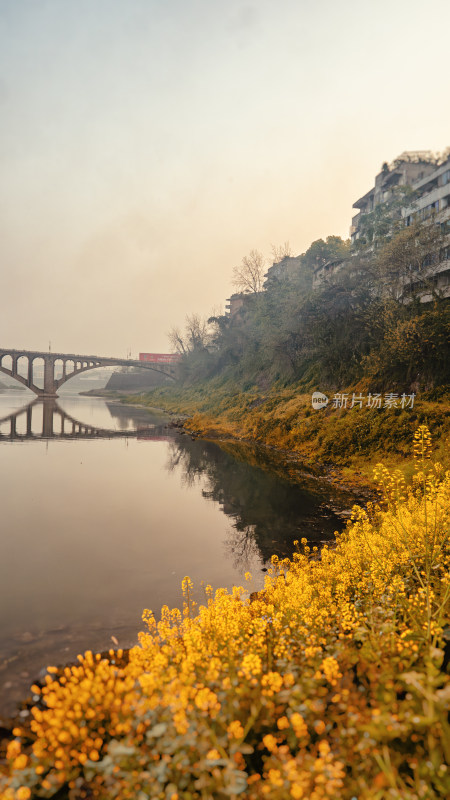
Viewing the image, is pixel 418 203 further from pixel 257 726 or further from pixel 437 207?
pixel 257 726

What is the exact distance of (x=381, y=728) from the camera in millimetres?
3305

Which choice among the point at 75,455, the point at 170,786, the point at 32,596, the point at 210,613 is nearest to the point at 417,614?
the point at 210,613

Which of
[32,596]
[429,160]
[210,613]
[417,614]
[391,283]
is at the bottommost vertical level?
[32,596]

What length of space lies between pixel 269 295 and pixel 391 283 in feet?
70.8

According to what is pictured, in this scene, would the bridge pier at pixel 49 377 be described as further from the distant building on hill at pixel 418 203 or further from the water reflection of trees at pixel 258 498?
the water reflection of trees at pixel 258 498

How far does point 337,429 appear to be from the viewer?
86.8ft

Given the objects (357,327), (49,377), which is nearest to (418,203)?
(357,327)

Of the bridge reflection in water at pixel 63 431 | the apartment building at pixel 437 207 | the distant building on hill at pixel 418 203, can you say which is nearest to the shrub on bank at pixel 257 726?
the distant building on hill at pixel 418 203

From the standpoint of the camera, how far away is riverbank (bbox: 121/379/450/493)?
20766 mm

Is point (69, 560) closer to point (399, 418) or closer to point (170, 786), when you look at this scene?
point (170, 786)

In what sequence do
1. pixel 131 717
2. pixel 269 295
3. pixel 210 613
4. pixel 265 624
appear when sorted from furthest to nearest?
pixel 269 295 < pixel 210 613 < pixel 265 624 < pixel 131 717
